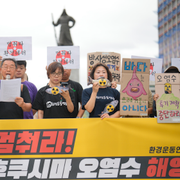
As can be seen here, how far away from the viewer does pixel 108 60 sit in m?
3.55

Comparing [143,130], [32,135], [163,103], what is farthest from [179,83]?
[32,135]

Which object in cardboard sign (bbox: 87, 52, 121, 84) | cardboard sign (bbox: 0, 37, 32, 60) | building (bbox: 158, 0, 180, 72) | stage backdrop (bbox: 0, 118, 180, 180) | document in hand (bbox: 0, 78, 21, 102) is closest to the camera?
stage backdrop (bbox: 0, 118, 180, 180)

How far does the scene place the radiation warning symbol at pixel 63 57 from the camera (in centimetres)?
377

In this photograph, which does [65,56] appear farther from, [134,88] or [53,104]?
[134,88]

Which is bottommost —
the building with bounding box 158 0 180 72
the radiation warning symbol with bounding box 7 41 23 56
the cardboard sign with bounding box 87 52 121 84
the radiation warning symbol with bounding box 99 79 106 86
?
the radiation warning symbol with bounding box 99 79 106 86

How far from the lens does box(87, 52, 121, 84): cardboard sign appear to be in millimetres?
3527

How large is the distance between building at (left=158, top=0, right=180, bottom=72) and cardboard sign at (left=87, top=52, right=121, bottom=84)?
5581 cm

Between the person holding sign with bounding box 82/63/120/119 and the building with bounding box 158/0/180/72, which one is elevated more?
the building with bounding box 158/0/180/72

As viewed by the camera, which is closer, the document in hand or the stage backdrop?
the stage backdrop

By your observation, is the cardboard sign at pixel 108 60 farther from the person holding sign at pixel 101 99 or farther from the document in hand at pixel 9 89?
the document in hand at pixel 9 89

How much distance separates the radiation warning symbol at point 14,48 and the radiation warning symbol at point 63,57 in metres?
0.54

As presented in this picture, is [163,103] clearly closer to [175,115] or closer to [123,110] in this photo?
[175,115]

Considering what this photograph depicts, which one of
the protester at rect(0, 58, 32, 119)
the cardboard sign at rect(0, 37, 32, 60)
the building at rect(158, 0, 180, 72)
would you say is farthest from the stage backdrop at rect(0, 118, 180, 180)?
the building at rect(158, 0, 180, 72)

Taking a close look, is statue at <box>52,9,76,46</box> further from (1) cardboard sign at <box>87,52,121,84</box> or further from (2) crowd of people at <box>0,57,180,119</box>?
(2) crowd of people at <box>0,57,180,119</box>
